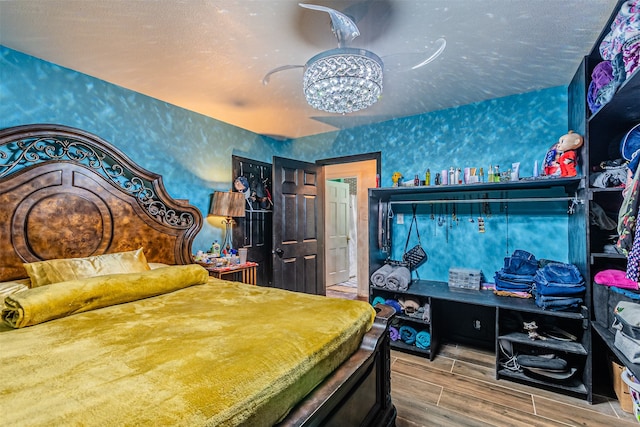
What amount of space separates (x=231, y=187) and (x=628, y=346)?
12.0 ft

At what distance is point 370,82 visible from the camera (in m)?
1.71

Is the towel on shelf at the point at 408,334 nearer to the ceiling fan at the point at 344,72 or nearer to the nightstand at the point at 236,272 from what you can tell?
the nightstand at the point at 236,272

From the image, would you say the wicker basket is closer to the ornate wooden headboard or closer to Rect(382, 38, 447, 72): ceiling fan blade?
Rect(382, 38, 447, 72): ceiling fan blade

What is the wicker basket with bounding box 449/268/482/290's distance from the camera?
2.87m

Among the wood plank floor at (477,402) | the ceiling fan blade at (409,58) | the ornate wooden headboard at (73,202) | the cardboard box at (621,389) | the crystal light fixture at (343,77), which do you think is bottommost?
the wood plank floor at (477,402)

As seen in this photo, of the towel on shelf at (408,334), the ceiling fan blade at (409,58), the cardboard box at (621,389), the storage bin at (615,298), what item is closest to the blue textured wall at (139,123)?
the ceiling fan blade at (409,58)

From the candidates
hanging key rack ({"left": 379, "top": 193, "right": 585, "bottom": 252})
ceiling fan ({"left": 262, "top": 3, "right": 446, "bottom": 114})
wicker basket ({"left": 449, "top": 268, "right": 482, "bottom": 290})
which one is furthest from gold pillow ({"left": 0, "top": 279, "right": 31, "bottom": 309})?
wicker basket ({"left": 449, "top": 268, "right": 482, "bottom": 290})

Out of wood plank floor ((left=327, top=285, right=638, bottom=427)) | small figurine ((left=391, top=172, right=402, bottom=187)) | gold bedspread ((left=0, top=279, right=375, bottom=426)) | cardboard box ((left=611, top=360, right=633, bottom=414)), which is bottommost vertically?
wood plank floor ((left=327, top=285, right=638, bottom=427))

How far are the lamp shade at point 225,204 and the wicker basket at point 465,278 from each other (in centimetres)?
242

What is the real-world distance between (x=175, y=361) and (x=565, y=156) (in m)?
2.98

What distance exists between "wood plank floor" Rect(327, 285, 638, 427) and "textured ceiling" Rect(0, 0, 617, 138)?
2431mm

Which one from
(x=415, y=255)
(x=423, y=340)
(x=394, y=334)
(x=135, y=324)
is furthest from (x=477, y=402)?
(x=135, y=324)

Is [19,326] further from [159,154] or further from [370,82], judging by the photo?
[370,82]

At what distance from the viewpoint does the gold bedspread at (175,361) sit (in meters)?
0.75
